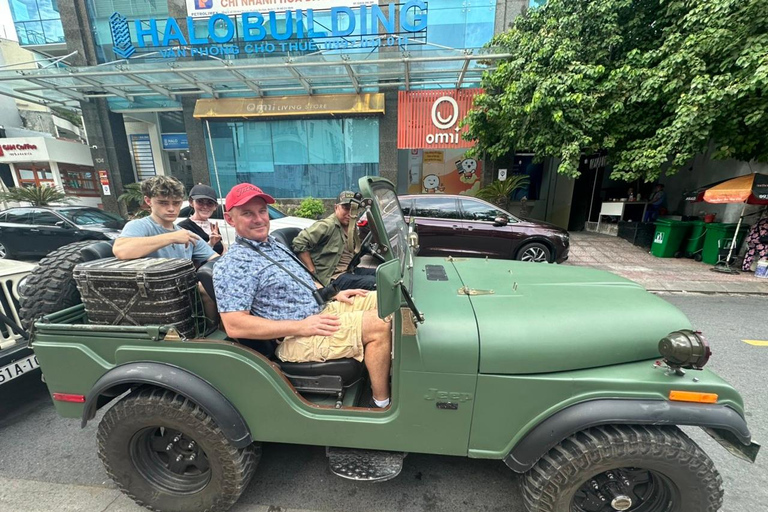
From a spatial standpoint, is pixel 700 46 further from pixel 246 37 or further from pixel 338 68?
pixel 246 37

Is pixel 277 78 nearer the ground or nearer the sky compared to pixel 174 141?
nearer the sky

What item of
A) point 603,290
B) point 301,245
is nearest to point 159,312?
point 301,245

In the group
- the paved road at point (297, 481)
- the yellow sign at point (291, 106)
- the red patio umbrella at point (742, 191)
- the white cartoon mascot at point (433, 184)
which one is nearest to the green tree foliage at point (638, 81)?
the red patio umbrella at point (742, 191)

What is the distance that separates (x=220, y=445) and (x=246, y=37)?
12.9 m

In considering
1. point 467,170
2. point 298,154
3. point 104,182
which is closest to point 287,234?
point 298,154

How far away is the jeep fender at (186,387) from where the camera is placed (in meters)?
1.64

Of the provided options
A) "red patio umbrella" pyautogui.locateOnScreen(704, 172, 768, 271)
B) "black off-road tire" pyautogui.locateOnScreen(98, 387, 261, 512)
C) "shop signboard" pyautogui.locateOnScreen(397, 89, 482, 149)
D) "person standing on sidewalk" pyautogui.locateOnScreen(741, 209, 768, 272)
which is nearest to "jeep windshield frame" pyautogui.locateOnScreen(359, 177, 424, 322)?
"black off-road tire" pyautogui.locateOnScreen(98, 387, 261, 512)

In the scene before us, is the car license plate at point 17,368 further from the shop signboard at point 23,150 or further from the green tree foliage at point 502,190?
the shop signboard at point 23,150

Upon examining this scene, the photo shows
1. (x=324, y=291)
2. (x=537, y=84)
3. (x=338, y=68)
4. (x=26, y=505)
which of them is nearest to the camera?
(x=26, y=505)

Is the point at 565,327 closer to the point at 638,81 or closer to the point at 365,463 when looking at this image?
the point at 365,463

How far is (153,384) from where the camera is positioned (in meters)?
1.66

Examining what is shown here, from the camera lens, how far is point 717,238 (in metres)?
7.10

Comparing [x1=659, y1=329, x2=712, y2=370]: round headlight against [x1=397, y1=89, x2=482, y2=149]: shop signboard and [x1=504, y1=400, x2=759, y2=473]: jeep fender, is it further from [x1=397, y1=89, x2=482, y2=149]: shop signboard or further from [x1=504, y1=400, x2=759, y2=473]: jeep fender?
[x1=397, y1=89, x2=482, y2=149]: shop signboard

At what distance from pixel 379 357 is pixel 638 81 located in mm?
8438
